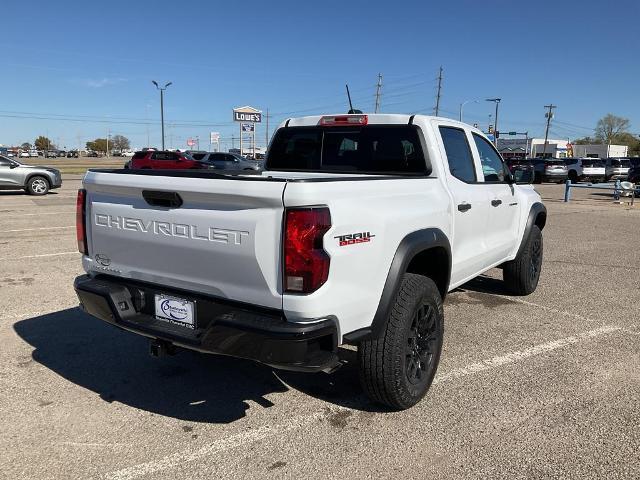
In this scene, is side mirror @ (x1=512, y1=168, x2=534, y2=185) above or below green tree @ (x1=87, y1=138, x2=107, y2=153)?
below

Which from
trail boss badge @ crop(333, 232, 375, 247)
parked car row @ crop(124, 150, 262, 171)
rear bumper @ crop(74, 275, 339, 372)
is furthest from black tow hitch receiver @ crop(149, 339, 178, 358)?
parked car row @ crop(124, 150, 262, 171)

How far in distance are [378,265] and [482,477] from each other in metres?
1.22

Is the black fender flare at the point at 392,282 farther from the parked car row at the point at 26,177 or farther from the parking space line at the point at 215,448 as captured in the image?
the parked car row at the point at 26,177

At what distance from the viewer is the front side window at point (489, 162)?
4.89 m

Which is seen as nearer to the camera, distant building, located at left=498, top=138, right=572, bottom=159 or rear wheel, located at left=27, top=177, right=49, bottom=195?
rear wheel, located at left=27, top=177, right=49, bottom=195

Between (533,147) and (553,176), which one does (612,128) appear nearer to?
(533,147)

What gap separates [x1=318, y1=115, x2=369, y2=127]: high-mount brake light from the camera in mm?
4402

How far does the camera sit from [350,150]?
4.49m

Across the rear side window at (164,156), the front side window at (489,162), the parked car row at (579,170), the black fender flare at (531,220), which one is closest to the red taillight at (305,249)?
the front side window at (489,162)

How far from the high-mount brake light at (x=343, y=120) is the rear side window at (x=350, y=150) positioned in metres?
0.04

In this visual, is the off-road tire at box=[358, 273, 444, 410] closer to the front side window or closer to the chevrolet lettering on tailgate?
the chevrolet lettering on tailgate

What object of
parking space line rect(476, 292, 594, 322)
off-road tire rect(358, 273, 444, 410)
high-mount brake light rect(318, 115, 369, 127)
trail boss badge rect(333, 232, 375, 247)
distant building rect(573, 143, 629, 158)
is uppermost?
distant building rect(573, 143, 629, 158)

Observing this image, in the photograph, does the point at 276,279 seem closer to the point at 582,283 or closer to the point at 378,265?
the point at 378,265

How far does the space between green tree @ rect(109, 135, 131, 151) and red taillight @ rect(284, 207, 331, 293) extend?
513 feet
